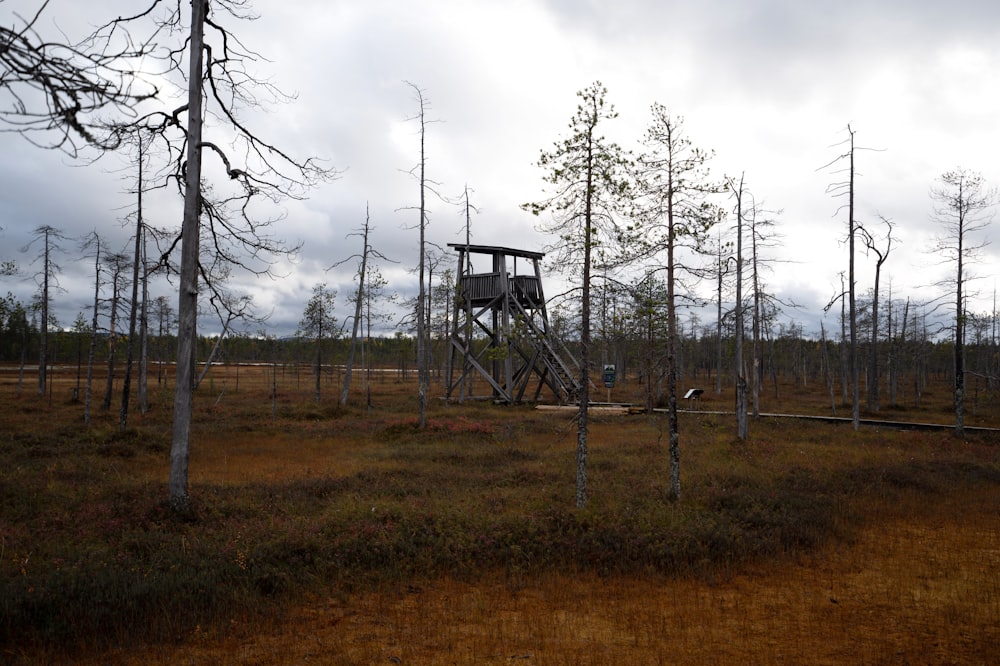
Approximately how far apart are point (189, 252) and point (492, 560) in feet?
26.2

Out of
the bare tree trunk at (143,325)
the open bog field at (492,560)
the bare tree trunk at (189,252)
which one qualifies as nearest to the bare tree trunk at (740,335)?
the open bog field at (492,560)

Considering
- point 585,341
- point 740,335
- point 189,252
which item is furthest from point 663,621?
point 740,335

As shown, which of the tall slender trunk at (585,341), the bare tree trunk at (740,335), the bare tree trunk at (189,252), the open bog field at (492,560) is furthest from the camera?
the bare tree trunk at (740,335)

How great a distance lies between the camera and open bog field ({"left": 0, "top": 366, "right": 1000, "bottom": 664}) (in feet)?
22.7

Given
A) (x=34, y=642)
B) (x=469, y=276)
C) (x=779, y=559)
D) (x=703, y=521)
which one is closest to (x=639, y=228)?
(x=703, y=521)

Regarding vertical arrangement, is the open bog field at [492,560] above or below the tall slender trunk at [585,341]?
below

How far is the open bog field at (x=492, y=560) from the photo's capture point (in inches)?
272

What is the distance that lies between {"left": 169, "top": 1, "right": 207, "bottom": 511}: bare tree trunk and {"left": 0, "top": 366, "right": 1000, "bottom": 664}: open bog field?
67.0 inches

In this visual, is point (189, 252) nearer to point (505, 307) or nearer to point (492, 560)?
point (492, 560)

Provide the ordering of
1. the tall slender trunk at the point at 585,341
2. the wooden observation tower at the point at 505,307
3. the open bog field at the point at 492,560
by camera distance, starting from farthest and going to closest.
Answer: the wooden observation tower at the point at 505,307, the tall slender trunk at the point at 585,341, the open bog field at the point at 492,560

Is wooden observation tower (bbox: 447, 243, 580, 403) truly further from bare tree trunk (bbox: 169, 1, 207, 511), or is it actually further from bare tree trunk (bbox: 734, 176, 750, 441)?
bare tree trunk (bbox: 169, 1, 207, 511)

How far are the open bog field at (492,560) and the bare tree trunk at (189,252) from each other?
1701mm

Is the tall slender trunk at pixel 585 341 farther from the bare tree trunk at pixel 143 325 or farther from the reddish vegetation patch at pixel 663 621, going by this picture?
the bare tree trunk at pixel 143 325

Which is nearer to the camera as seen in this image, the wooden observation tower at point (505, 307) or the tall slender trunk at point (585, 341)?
the tall slender trunk at point (585, 341)
